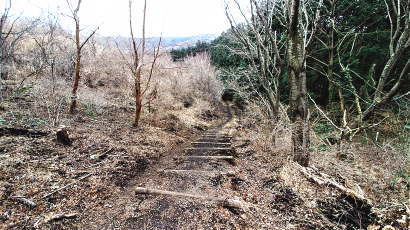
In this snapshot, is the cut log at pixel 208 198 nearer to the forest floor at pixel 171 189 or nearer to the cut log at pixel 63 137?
the forest floor at pixel 171 189

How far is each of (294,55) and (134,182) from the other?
14.9ft

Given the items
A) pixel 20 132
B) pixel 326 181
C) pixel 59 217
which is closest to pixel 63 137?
pixel 20 132

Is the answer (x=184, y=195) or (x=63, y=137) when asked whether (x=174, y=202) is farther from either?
(x=63, y=137)

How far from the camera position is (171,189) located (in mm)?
4172

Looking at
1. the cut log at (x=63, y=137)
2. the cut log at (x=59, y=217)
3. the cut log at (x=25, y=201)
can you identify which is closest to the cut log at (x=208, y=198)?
the cut log at (x=59, y=217)

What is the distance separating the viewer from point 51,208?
3.28m

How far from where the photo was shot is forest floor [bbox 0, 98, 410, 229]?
3.19 meters

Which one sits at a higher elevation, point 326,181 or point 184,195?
point 326,181

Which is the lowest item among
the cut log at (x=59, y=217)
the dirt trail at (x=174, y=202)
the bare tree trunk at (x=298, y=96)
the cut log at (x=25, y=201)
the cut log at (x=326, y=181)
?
the dirt trail at (x=174, y=202)

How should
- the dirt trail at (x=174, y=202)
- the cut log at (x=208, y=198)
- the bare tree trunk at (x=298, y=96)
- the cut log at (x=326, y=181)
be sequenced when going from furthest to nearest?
the bare tree trunk at (x=298, y=96) → the cut log at (x=326, y=181) → the cut log at (x=208, y=198) → the dirt trail at (x=174, y=202)

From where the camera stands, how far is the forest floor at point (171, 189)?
3.19m

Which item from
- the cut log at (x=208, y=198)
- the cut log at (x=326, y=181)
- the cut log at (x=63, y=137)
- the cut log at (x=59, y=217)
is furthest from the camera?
the cut log at (x=63, y=137)

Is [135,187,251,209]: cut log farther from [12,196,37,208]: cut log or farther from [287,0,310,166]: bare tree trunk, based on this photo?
[287,0,310,166]: bare tree trunk

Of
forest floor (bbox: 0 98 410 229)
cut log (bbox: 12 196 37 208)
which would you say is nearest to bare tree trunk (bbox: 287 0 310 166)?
forest floor (bbox: 0 98 410 229)
